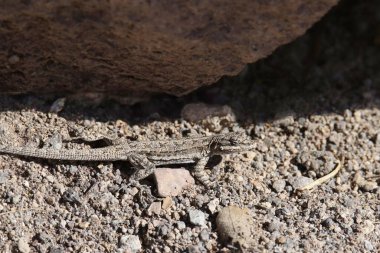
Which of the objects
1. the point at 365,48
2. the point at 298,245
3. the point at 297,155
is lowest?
the point at 298,245

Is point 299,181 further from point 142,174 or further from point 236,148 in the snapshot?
point 142,174

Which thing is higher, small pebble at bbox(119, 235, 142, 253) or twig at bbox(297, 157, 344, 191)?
twig at bbox(297, 157, 344, 191)

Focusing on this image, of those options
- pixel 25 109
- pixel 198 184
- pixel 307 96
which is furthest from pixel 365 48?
Result: pixel 25 109

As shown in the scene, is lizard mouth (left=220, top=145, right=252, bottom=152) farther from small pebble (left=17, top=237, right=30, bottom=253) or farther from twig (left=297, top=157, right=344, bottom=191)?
small pebble (left=17, top=237, right=30, bottom=253)

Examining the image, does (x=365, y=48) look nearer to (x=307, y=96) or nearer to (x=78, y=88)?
(x=307, y=96)

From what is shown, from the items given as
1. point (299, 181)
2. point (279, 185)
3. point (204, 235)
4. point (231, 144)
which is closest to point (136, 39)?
point (231, 144)

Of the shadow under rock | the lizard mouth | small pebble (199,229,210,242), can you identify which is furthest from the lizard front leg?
small pebble (199,229,210,242)

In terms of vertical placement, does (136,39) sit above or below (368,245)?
above
